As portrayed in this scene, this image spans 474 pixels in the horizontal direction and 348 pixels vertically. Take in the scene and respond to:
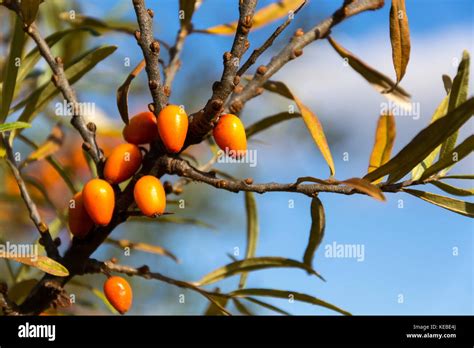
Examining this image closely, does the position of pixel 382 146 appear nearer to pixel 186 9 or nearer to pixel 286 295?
pixel 286 295

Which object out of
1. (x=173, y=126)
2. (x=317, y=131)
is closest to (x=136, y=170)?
(x=173, y=126)

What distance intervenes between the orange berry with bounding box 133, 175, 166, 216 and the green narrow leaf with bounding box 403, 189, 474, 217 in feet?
1.11

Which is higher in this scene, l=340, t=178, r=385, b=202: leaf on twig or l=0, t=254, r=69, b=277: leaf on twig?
l=340, t=178, r=385, b=202: leaf on twig

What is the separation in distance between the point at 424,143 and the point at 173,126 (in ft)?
1.05

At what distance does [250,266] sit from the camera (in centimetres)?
112

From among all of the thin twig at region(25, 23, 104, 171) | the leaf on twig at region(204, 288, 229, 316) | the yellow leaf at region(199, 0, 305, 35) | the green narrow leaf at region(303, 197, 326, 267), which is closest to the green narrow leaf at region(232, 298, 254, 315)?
the leaf on twig at region(204, 288, 229, 316)

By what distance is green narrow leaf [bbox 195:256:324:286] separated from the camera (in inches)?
42.2

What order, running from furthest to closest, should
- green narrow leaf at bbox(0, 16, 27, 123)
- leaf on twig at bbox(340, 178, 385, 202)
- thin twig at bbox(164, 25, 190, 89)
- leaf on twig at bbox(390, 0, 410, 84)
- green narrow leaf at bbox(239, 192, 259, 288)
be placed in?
green narrow leaf at bbox(239, 192, 259, 288) < thin twig at bbox(164, 25, 190, 89) < green narrow leaf at bbox(0, 16, 27, 123) < leaf on twig at bbox(390, 0, 410, 84) < leaf on twig at bbox(340, 178, 385, 202)

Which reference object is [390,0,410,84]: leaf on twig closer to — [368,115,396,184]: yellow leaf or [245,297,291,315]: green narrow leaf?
[368,115,396,184]: yellow leaf

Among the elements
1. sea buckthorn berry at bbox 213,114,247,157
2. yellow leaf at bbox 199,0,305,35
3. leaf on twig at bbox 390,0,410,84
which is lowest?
sea buckthorn berry at bbox 213,114,247,157

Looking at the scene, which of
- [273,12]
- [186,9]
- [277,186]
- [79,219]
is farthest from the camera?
[273,12]

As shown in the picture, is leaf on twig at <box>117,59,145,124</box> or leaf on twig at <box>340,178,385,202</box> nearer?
leaf on twig at <box>340,178,385,202</box>

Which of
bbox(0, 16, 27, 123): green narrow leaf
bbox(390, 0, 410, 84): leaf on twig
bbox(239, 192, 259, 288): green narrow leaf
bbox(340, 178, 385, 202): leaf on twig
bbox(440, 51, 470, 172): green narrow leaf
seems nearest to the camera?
bbox(340, 178, 385, 202): leaf on twig

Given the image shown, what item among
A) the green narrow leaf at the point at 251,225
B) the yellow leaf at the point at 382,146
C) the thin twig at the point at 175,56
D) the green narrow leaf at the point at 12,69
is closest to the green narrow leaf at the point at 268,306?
the green narrow leaf at the point at 251,225
